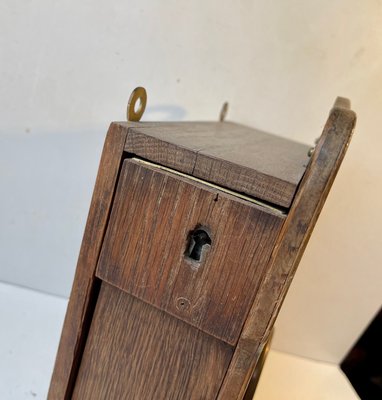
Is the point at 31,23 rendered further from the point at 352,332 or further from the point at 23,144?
the point at 352,332

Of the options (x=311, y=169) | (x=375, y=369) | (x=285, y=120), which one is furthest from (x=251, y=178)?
(x=375, y=369)

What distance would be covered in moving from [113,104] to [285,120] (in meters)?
0.38

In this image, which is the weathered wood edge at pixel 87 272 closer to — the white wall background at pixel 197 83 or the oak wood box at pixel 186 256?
the oak wood box at pixel 186 256

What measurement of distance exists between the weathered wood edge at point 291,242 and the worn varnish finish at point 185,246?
0.01 m

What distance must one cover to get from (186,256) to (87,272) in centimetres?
14

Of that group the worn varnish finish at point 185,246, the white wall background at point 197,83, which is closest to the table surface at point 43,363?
the white wall background at point 197,83

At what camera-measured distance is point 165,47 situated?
0.82 m

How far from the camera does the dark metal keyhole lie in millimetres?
431

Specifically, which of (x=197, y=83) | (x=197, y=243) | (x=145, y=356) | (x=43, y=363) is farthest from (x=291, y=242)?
(x=43, y=363)

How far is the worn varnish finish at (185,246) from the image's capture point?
41 cm

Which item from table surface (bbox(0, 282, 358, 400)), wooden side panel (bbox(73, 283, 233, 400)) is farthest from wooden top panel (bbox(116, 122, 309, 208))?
table surface (bbox(0, 282, 358, 400))

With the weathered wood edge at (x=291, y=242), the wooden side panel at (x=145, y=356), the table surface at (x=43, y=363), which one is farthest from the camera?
the table surface at (x=43, y=363)

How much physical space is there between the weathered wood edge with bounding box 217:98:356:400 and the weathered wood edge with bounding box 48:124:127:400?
196mm

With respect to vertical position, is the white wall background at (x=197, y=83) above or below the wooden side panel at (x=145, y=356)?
above
